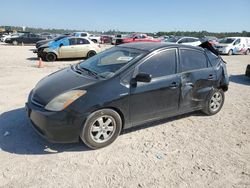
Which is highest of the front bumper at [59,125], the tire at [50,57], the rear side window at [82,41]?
the rear side window at [82,41]

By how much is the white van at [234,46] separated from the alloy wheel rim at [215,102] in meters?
16.7

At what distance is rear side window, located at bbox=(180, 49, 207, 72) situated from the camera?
4.82m

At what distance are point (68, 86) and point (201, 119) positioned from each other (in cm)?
301

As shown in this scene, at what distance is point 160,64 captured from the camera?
A: 449cm

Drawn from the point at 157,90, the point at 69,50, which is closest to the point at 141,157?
the point at 157,90

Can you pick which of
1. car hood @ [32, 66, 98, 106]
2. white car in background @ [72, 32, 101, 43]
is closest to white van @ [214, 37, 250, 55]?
white car in background @ [72, 32, 101, 43]

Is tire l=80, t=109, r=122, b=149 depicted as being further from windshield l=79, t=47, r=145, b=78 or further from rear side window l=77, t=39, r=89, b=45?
rear side window l=77, t=39, r=89, b=45

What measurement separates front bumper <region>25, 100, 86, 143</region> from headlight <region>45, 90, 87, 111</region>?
0.08m

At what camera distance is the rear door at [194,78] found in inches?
189

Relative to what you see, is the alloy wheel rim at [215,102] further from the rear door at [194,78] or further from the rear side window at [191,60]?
the rear side window at [191,60]

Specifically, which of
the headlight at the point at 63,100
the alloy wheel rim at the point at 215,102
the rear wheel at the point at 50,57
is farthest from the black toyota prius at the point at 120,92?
the rear wheel at the point at 50,57

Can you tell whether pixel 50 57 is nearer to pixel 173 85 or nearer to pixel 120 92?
pixel 173 85

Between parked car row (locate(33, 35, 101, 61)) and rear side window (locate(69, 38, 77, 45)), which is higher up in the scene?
rear side window (locate(69, 38, 77, 45))

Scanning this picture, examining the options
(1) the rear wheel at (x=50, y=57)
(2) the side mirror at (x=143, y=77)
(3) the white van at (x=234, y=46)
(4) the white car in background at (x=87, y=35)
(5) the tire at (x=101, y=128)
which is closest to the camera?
(5) the tire at (x=101, y=128)
